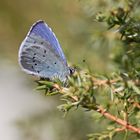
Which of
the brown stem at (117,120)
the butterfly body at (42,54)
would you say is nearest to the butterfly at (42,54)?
the butterfly body at (42,54)

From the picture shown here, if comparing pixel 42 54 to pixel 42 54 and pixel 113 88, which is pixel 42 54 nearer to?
pixel 42 54

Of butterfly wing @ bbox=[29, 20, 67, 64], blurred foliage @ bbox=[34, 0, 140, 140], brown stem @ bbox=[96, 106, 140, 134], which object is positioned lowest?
brown stem @ bbox=[96, 106, 140, 134]

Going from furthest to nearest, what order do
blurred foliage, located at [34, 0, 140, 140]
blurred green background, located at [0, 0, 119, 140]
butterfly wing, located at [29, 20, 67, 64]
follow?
blurred green background, located at [0, 0, 119, 140], butterfly wing, located at [29, 20, 67, 64], blurred foliage, located at [34, 0, 140, 140]

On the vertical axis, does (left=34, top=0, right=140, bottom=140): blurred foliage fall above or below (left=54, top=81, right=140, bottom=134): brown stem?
above

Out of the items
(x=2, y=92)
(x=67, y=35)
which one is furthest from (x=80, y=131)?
(x=2, y=92)

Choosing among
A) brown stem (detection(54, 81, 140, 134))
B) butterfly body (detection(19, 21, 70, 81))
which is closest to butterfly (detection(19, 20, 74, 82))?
butterfly body (detection(19, 21, 70, 81))

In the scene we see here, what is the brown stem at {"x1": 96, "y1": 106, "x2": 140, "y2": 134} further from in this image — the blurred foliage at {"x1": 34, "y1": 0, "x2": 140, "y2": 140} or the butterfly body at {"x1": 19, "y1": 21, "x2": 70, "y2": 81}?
the butterfly body at {"x1": 19, "y1": 21, "x2": 70, "y2": 81}

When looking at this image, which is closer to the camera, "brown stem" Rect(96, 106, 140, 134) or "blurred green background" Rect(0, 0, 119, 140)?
"brown stem" Rect(96, 106, 140, 134)

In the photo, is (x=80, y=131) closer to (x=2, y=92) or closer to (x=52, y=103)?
(x=52, y=103)

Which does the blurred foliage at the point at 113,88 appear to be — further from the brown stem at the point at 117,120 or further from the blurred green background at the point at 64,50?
the blurred green background at the point at 64,50
